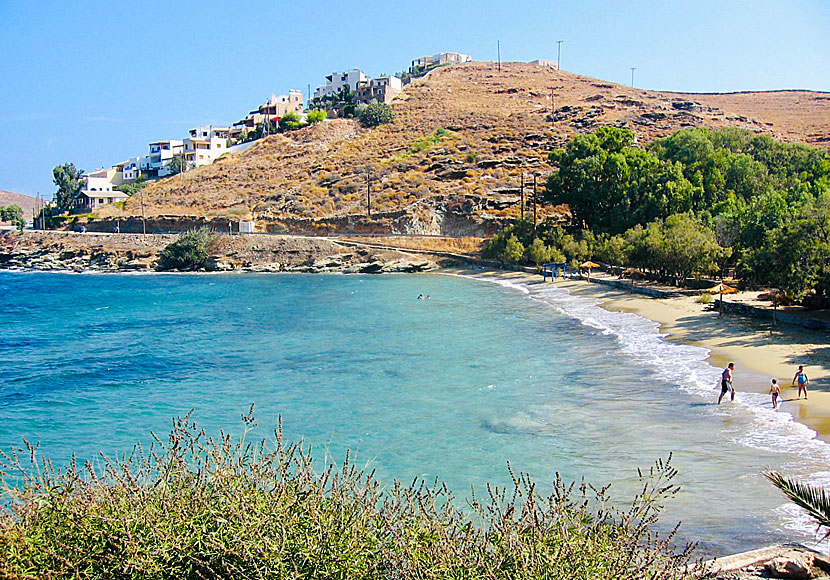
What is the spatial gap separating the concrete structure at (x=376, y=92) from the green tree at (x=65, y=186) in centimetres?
5410

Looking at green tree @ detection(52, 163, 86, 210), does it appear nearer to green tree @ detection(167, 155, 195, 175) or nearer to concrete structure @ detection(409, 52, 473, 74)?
green tree @ detection(167, 155, 195, 175)

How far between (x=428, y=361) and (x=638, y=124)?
97769mm

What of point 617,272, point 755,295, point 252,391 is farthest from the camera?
point 617,272

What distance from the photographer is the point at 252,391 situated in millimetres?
22438

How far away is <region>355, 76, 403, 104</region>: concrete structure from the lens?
133 metres

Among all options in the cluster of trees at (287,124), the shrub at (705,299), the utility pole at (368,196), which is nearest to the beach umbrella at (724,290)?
the shrub at (705,299)

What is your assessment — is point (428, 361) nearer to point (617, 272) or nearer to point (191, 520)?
point (191, 520)

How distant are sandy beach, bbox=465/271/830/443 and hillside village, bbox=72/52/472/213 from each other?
310 feet

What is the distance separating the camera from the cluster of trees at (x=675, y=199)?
39.3 metres

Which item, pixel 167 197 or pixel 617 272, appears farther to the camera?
pixel 167 197

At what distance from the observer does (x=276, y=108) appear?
136 metres

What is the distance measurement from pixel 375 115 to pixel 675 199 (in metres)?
75.3

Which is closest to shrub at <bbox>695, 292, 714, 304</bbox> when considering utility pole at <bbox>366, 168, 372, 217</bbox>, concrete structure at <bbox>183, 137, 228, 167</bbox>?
utility pole at <bbox>366, 168, 372, 217</bbox>

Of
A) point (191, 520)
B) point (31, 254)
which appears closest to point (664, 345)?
point (191, 520)
